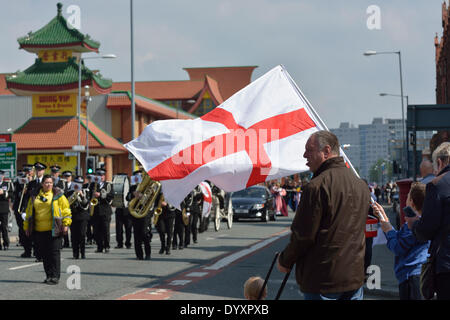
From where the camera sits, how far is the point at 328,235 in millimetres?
4836

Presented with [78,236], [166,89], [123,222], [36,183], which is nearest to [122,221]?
[123,222]

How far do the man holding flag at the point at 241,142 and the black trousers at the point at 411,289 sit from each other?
58.2 inches

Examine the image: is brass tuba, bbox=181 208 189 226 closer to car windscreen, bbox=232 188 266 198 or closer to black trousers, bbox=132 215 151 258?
black trousers, bbox=132 215 151 258

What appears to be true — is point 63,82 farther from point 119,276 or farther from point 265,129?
point 265,129

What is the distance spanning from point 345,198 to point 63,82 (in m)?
55.2

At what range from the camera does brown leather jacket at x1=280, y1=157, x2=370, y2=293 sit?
15.7ft

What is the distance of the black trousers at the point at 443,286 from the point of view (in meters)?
5.41

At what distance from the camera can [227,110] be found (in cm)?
840

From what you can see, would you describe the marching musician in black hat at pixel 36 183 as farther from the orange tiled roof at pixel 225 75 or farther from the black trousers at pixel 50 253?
the orange tiled roof at pixel 225 75

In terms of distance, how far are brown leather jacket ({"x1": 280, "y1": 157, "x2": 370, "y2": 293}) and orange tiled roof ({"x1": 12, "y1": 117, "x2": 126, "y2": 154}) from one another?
52605 mm

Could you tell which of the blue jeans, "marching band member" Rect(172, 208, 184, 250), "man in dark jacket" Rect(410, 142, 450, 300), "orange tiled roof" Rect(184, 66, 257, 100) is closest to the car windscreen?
"marching band member" Rect(172, 208, 184, 250)

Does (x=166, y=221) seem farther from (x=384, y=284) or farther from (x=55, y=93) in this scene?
(x=55, y=93)

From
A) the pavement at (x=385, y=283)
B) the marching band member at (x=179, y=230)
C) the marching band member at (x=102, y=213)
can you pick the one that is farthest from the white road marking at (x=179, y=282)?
the marching band member at (x=102, y=213)
